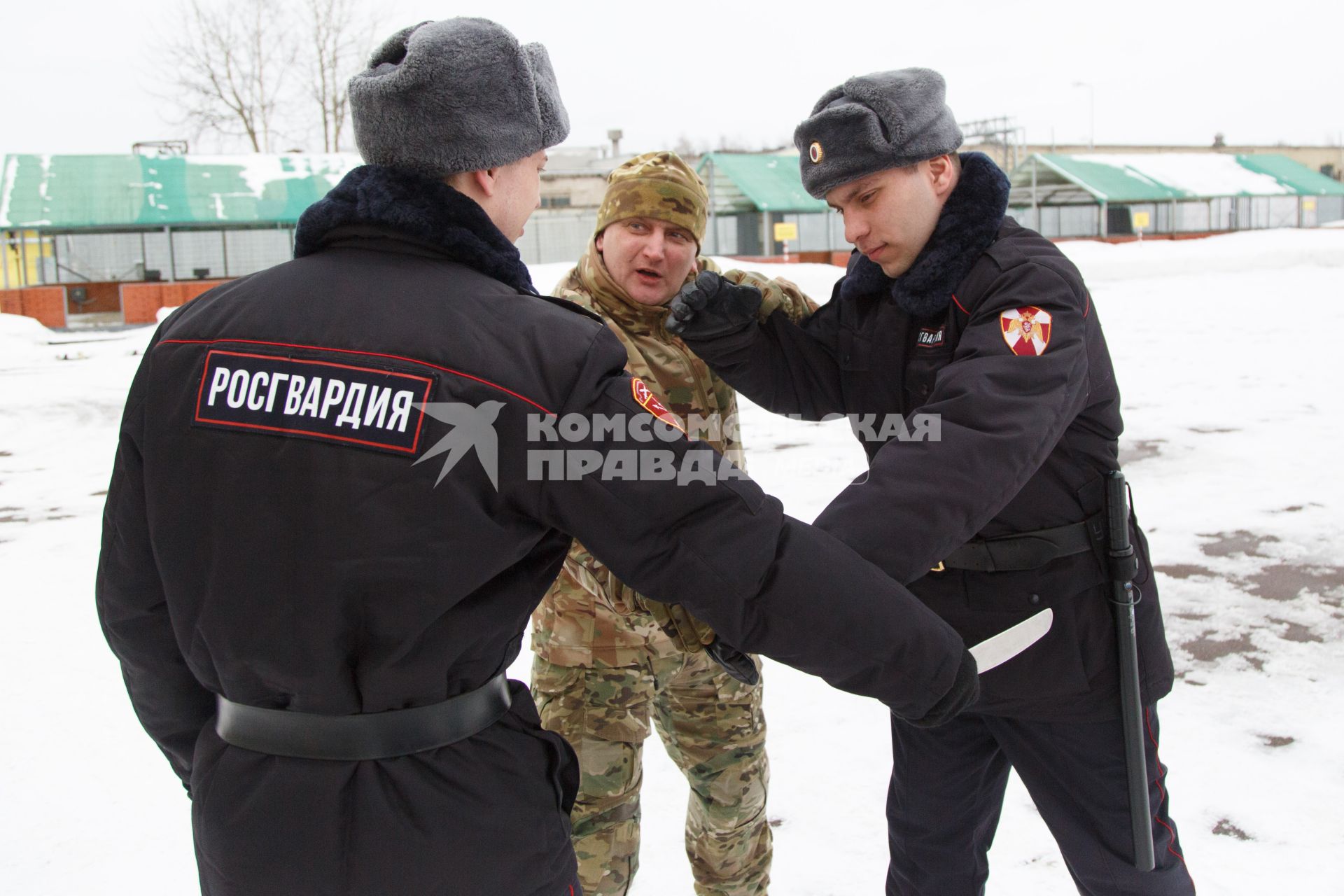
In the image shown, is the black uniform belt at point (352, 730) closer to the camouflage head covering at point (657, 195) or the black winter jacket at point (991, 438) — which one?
the black winter jacket at point (991, 438)

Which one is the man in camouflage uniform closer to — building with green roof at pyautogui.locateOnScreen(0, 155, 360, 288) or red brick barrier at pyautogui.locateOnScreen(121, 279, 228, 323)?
red brick barrier at pyautogui.locateOnScreen(121, 279, 228, 323)

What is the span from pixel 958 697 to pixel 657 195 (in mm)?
1464

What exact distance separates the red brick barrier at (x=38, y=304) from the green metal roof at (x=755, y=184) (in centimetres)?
1628

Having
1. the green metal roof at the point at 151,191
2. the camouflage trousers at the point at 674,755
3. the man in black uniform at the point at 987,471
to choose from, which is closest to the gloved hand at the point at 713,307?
the man in black uniform at the point at 987,471

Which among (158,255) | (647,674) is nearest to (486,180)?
(647,674)

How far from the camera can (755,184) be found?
97.8 feet

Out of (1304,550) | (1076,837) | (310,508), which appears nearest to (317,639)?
(310,508)

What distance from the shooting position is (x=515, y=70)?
141 cm

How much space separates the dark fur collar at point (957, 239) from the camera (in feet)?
6.59

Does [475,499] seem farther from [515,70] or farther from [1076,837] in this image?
[1076,837]

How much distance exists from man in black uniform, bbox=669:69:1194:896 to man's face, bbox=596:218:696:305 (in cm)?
44

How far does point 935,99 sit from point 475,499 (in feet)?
4.50

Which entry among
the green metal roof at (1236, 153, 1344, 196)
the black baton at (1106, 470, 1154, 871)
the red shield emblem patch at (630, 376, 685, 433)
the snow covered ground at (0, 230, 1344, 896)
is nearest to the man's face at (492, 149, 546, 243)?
the red shield emblem patch at (630, 376, 685, 433)

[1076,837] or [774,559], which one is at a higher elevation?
[774,559]
